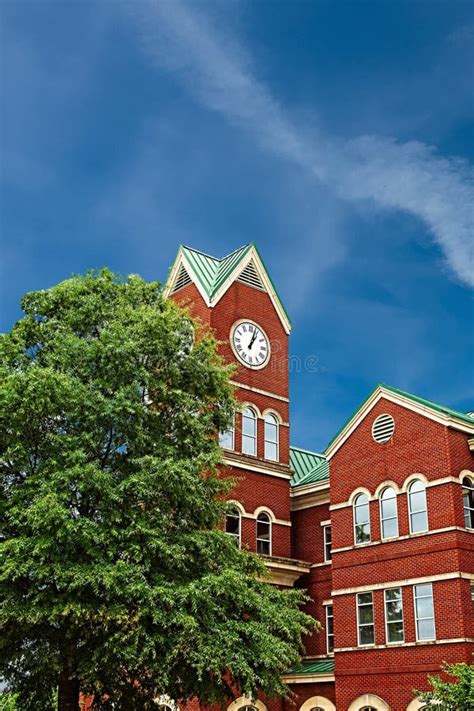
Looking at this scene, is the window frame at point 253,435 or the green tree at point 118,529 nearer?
the green tree at point 118,529

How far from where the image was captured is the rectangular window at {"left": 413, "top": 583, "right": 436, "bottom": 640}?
29016mm

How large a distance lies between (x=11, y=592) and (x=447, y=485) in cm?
1589

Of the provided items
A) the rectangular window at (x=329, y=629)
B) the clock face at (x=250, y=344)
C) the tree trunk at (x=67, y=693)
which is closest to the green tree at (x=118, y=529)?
the tree trunk at (x=67, y=693)

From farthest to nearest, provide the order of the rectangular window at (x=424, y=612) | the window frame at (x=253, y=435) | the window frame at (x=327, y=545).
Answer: the window frame at (x=253, y=435) < the window frame at (x=327, y=545) < the rectangular window at (x=424, y=612)

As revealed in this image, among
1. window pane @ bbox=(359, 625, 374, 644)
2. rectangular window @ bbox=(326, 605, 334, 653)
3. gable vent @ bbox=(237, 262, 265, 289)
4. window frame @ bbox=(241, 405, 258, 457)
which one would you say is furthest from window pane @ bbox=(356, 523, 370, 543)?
gable vent @ bbox=(237, 262, 265, 289)

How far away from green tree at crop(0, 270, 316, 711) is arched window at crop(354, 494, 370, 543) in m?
→ 7.50

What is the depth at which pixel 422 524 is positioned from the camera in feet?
100

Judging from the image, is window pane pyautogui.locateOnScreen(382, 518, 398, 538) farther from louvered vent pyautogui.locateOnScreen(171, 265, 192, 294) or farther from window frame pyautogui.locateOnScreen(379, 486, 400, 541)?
louvered vent pyautogui.locateOnScreen(171, 265, 192, 294)

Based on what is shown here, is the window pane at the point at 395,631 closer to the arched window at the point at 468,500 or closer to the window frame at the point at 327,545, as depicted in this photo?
the arched window at the point at 468,500

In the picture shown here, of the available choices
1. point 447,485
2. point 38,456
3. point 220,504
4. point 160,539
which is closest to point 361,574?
point 447,485

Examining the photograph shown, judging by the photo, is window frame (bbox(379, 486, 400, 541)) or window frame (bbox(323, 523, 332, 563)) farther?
window frame (bbox(323, 523, 332, 563))

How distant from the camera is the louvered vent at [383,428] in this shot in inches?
1289

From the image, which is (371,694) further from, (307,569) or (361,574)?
(307,569)

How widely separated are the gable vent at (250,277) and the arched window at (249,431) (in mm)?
6150
